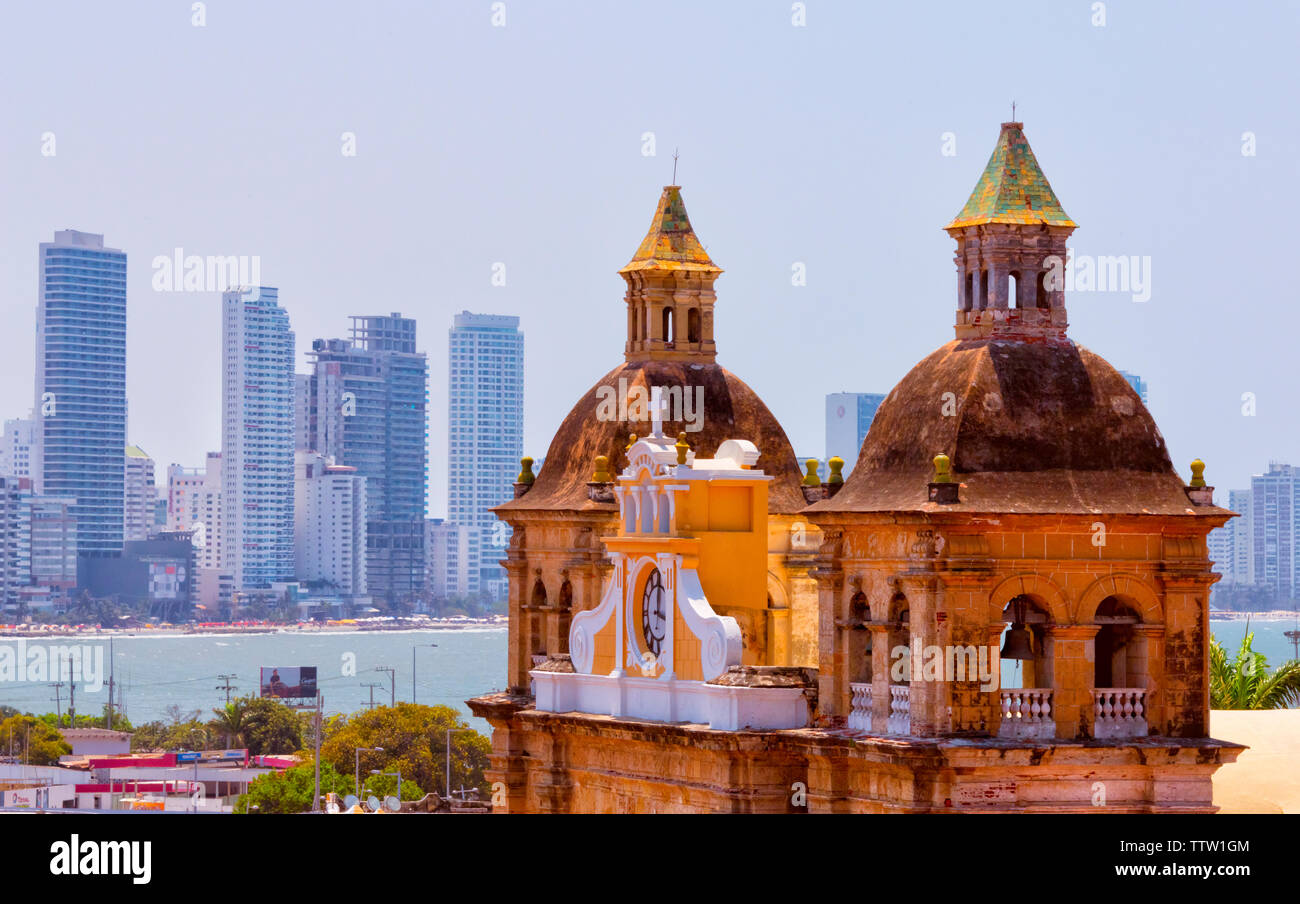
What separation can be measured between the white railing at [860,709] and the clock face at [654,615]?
506cm

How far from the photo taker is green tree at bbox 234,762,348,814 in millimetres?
114125

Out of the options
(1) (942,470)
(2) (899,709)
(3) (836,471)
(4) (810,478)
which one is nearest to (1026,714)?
(2) (899,709)

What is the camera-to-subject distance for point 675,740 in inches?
1842

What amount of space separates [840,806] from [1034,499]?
581 cm

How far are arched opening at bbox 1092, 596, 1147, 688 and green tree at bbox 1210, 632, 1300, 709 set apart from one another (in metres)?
21.7

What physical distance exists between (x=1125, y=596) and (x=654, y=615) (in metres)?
9.35

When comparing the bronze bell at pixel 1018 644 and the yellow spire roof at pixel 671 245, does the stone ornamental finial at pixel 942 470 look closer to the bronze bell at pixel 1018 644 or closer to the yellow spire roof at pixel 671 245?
the bronze bell at pixel 1018 644

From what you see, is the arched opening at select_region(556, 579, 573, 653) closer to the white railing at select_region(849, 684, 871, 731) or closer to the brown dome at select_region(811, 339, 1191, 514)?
the brown dome at select_region(811, 339, 1191, 514)

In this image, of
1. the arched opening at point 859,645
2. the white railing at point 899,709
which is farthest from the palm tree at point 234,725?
the white railing at point 899,709

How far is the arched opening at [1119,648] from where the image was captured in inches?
1692

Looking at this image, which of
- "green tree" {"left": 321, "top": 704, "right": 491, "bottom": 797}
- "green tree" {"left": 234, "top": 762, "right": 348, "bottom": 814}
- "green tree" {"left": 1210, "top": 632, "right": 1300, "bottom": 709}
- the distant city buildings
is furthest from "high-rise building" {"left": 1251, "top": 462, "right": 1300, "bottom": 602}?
"green tree" {"left": 1210, "top": 632, "right": 1300, "bottom": 709}
